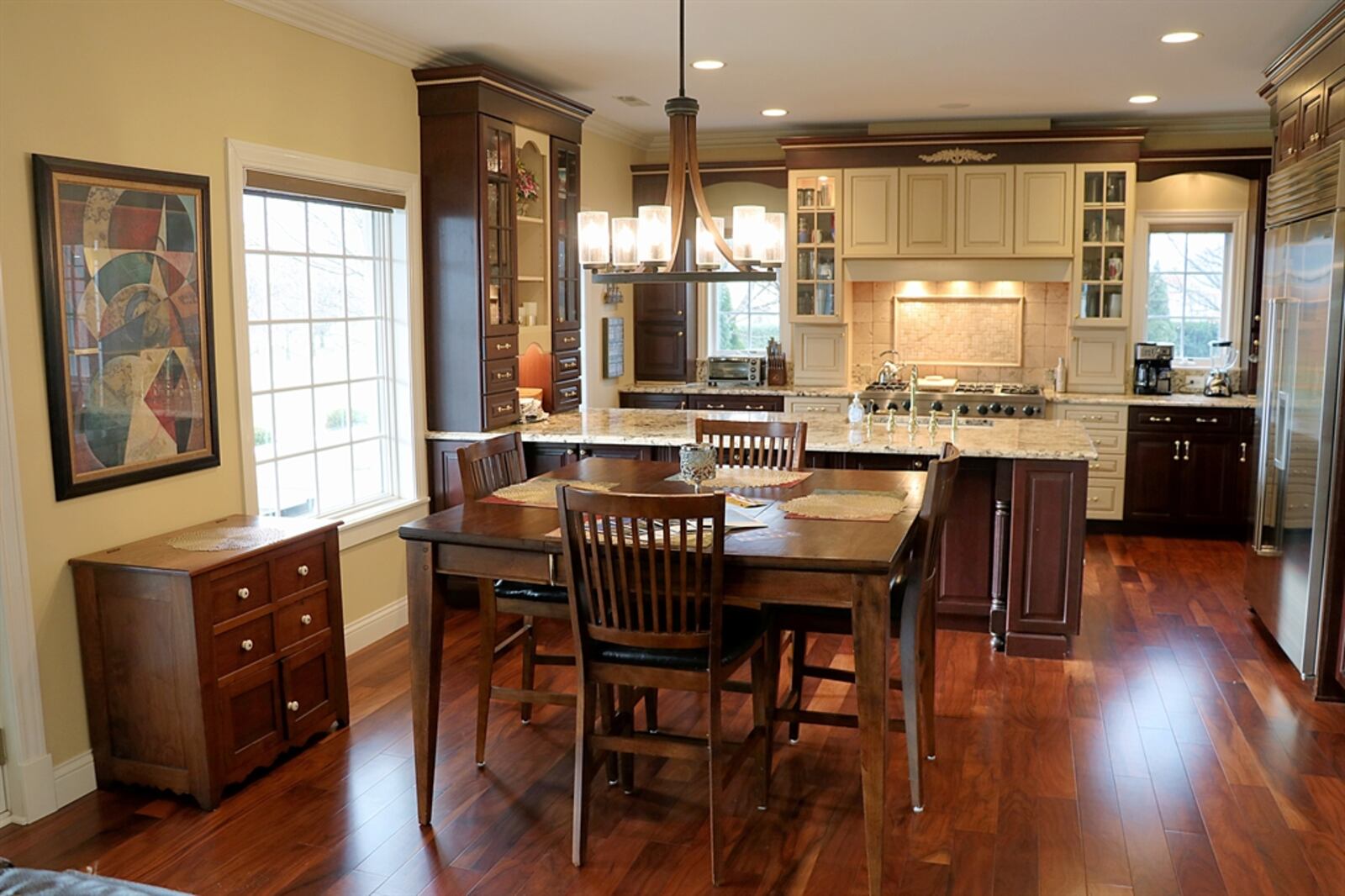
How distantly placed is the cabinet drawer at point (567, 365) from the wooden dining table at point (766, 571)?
2.40 metres

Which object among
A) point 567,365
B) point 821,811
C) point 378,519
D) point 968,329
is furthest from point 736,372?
point 821,811

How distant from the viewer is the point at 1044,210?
688 cm

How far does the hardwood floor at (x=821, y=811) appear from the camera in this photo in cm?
285

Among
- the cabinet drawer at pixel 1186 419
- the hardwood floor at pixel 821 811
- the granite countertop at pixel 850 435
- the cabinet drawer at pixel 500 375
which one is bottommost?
the hardwood floor at pixel 821 811

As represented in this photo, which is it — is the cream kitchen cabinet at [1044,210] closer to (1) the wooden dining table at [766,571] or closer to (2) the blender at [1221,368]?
(2) the blender at [1221,368]

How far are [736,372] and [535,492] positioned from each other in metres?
4.11

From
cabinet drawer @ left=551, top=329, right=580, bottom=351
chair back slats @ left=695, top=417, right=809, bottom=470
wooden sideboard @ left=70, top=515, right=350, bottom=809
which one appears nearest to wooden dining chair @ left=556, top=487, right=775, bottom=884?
wooden sideboard @ left=70, top=515, right=350, bottom=809

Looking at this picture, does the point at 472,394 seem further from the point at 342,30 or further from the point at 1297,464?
the point at 1297,464

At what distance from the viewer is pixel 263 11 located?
4.01 meters

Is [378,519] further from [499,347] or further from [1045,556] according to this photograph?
[1045,556]

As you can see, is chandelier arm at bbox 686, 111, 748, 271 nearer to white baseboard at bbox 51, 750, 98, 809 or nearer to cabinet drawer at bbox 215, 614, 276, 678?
cabinet drawer at bbox 215, 614, 276, 678

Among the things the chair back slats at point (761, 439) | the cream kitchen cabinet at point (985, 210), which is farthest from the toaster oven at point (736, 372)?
the chair back slats at point (761, 439)

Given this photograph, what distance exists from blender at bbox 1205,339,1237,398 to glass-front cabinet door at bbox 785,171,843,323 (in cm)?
235

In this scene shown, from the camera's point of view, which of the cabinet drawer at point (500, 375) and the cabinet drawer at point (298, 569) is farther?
the cabinet drawer at point (500, 375)
